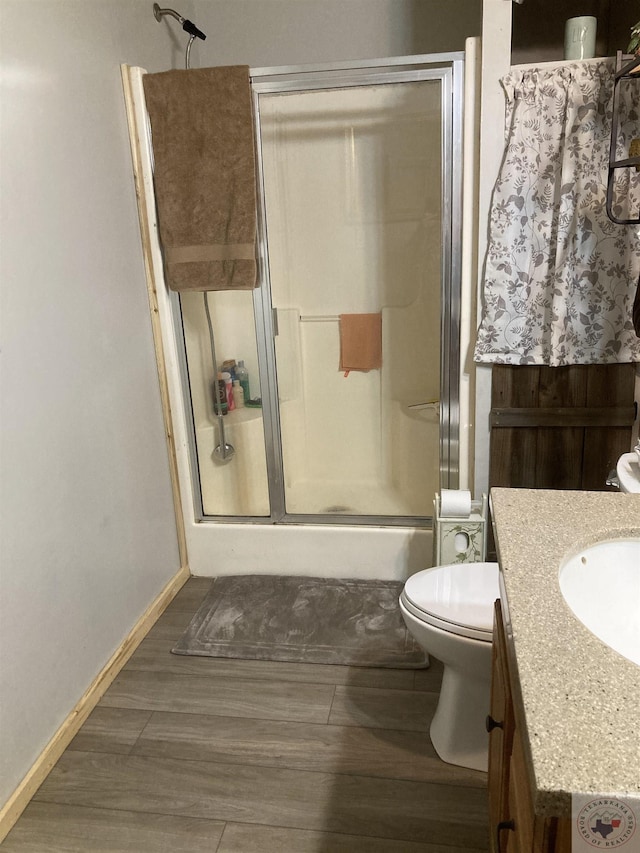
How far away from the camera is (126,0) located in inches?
83.1

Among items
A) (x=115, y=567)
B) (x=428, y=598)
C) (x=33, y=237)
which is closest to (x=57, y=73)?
(x=33, y=237)

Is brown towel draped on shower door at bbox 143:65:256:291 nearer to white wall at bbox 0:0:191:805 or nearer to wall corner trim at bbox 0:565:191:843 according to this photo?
white wall at bbox 0:0:191:805

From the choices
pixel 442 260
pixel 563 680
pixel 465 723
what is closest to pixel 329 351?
pixel 442 260

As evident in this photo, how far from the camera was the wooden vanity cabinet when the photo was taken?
648 millimetres

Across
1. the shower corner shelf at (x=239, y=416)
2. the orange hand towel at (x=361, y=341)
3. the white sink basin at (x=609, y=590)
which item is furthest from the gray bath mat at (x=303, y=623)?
the white sink basin at (x=609, y=590)

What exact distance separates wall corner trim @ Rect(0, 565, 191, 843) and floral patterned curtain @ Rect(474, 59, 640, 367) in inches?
62.0

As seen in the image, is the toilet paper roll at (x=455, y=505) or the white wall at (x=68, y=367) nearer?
the white wall at (x=68, y=367)

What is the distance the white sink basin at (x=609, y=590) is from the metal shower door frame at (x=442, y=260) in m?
1.35

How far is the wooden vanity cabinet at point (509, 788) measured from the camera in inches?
25.5

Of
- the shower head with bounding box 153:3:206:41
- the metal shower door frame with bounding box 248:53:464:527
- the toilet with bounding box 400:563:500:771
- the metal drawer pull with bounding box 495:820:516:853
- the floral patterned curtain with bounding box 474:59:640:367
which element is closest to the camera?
the metal drawer pull with bounding box 495:820:516:853

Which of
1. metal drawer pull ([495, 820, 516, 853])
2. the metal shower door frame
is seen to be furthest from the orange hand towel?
metal drawer pull ([495, 820, 516, 853])

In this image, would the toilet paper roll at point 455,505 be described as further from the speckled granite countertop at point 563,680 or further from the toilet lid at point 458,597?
the speckled granite countertop at point 563,680

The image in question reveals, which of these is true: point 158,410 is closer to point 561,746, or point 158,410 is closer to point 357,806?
point 357,806

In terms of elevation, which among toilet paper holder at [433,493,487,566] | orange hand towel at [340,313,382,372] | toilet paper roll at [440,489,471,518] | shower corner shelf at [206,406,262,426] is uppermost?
orange hand towel at [340,313,382,372]
